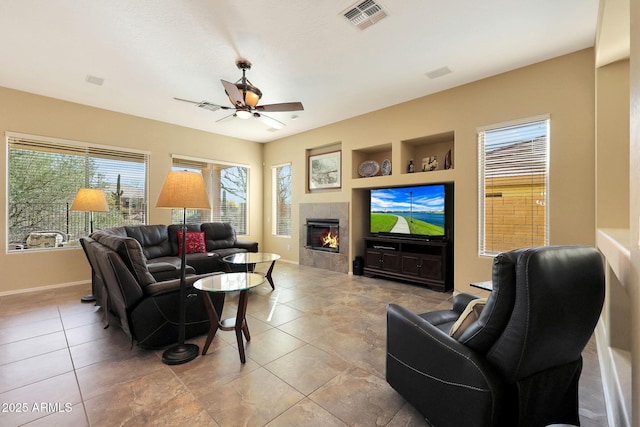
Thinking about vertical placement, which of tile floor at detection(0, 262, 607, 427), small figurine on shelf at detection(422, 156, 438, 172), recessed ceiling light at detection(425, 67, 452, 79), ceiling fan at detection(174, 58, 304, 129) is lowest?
tile floor at detection(0, 262, 607, 427)

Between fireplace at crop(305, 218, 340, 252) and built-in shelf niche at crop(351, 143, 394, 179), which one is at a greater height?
built-in shelf niche at crop(351, 143, 394, 179)

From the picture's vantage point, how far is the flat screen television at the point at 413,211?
4535 mm

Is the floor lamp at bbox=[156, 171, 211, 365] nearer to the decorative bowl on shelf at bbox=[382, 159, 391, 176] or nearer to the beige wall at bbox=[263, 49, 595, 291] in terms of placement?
the beige wall at bbox=[263, 49, 595, 291]

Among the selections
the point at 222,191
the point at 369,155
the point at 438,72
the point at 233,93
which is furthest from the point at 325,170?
the point at 233,93

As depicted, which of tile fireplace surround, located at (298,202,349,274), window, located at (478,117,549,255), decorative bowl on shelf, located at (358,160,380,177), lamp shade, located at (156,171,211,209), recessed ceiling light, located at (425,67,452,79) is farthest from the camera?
tile fireplace surround, located at (298,202,349,274)

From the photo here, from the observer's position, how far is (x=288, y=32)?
2945 mm

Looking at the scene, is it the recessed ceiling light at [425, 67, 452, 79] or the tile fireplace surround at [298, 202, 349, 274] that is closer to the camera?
the recessed ceiling light at [425, 67, 452, 79]

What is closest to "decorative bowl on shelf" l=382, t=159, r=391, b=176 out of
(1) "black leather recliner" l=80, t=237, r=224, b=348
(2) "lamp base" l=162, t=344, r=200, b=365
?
(1) "black leather recliner" l=80, t=237, r=224, b=348

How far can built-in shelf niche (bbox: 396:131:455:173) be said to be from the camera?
4.72m

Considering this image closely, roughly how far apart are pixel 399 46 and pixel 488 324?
3.06 metres

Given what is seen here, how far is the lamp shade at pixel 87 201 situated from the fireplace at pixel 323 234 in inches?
150

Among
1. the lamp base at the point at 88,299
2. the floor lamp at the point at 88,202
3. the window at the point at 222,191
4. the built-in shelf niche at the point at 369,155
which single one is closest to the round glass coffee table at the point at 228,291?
the lamp base at the point at 88,299

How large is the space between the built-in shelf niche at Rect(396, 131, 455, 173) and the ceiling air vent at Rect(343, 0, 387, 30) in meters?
2.33

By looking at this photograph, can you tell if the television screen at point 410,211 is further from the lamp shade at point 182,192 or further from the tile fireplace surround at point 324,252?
the lamp shade at point 182,192
